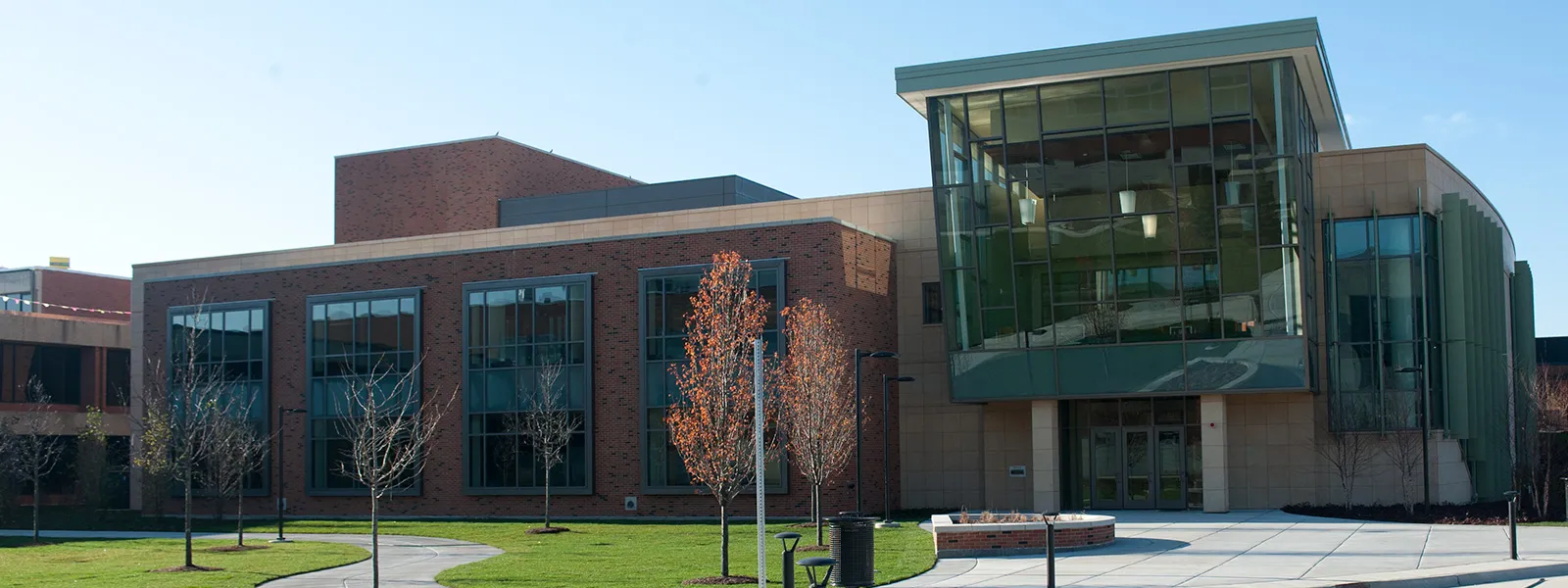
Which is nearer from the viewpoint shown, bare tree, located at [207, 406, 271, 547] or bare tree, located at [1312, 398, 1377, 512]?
bare tree, located at [207, 406, 271, 547]

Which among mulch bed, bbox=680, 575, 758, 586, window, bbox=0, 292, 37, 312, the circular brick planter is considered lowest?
mulch bed, bbox=680, 575, 758, 586

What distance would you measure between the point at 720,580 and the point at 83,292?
2290 inches

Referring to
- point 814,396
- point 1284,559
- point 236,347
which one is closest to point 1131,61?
point 814,396

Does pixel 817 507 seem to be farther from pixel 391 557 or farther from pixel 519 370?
pixel 519 370

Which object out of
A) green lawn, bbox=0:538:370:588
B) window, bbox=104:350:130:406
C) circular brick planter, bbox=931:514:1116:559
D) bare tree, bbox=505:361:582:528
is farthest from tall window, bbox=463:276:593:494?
window, bbox=104:350:130:406

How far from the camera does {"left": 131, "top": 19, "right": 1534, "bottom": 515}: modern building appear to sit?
115 feet

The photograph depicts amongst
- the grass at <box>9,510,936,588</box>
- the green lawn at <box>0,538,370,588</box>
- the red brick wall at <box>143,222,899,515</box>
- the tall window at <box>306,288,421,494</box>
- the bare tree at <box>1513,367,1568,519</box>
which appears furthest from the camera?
the tall window at <box>306,288,421,494</box>

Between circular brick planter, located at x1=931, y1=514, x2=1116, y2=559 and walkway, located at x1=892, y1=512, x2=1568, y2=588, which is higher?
circular brick planter, located at x1=931, y1=514, x2=1116, y2=559

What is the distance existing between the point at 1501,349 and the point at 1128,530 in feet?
58.7

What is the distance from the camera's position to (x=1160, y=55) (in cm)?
3438

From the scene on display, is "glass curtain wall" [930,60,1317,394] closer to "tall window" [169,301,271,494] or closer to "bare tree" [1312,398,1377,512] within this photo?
"bare tree" [1312,398,1377,512]

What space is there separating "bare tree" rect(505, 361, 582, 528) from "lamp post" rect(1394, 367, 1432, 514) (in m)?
21.0

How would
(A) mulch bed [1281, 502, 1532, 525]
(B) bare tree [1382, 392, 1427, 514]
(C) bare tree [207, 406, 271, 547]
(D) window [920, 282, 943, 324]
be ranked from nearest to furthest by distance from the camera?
(A) mulch bed [1281, 502, 1532, 525], (C) bare tree [207, 406, 271, 547], (B) bare tree [1382, 392, 1427, 514], (D) window [920, 282, 943, 324]

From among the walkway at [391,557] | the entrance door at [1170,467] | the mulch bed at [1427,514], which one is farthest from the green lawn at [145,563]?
the mulch bed at [1427,514]
